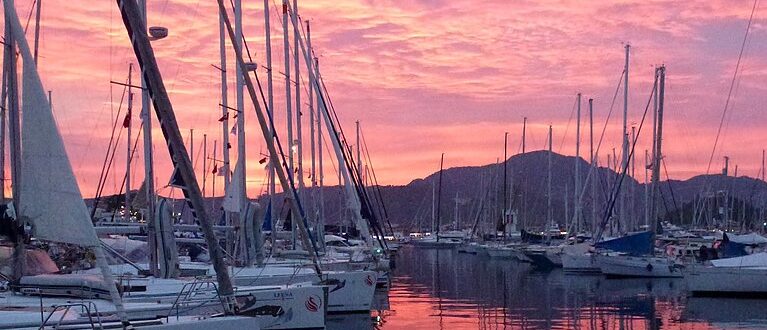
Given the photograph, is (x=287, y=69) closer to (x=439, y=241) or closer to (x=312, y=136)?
(x=312, y=136)

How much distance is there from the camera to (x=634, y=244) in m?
49.3

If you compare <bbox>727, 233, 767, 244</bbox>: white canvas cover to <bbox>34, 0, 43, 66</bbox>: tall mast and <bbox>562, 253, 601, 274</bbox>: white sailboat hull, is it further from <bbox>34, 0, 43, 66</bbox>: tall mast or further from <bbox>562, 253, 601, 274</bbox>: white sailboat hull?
<bbox>34, 0, 43, 66</bbox>: tall mast

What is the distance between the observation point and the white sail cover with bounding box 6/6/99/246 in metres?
12.8

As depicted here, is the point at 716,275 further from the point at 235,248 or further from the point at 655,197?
the point at 235,248

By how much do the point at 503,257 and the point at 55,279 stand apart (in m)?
60.7

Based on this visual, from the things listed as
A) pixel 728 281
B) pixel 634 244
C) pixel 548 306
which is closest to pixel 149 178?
pixel 548 306

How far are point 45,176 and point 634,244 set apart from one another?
130ft

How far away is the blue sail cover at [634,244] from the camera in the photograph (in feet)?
160

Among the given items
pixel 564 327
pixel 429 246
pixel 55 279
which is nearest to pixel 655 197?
pixel 564 327

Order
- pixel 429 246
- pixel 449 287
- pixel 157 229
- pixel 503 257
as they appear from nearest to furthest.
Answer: pixel 157 229
pixel 449 287
pixel 503 257
pixel 429 246

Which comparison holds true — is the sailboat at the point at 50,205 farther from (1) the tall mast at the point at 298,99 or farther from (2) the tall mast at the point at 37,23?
(1) the tall mast at the point at 298,99

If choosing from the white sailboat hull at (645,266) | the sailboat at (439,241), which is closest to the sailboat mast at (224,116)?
the white sailboat hull at (645,266)

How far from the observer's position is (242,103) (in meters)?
28.8

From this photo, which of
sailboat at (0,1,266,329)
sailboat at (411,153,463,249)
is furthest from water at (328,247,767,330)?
sailboat at (411,153,463,249)
